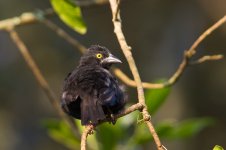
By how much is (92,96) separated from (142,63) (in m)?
6.26

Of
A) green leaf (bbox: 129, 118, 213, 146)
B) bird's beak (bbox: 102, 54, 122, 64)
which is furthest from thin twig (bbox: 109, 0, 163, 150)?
green leaf (bbox: 129, 118, 213, 146)

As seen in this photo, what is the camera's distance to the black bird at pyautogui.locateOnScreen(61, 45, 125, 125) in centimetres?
358

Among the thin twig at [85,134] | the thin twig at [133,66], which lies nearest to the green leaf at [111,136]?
the thin twig at [133,66]

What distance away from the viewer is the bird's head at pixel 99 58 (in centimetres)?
457

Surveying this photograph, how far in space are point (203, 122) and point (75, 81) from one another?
1.52 m

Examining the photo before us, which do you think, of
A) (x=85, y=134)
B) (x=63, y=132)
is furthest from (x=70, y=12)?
(x=85, y=134)

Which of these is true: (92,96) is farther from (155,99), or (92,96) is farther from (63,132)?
(63,132)

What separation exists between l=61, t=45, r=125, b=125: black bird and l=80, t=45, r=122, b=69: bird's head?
41 cm

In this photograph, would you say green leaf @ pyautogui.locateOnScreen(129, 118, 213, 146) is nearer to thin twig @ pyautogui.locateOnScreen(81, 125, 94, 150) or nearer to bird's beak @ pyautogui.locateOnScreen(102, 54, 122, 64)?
bird's beak @ pyautogui.locateOnScreen(102, 54, 122, 64)

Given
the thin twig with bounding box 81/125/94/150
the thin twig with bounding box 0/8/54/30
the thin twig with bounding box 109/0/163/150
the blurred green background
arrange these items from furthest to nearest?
the blurred green background → the thin twig with bounding box 0/8/54/30 → the thin twig with bounding box 81/125/94/150 → the thin twig with bounding box 109/0/163/150

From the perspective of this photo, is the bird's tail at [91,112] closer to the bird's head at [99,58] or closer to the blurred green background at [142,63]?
the bird's head at [99,58]

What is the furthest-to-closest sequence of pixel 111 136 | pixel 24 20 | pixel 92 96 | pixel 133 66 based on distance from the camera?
pixel 24 20 → pixel 111 136 → pixel 92 96 → pixel 133 66

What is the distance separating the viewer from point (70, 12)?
184 inches

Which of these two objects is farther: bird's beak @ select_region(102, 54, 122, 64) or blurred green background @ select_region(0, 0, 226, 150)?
blurred green background @ select_region(0, 0, 226, 150)
